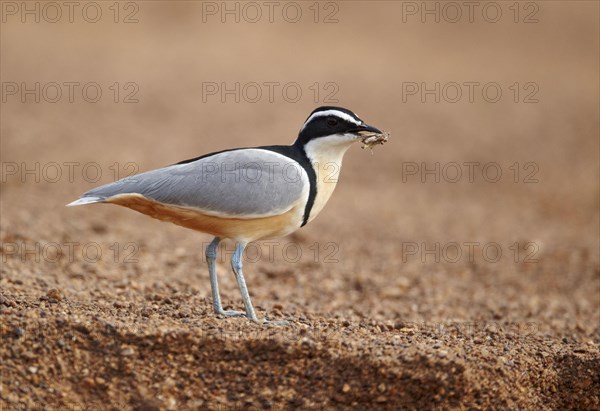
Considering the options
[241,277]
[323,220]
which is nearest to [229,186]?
[241,277]

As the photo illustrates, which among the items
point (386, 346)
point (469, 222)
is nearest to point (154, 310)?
point (386, 346)

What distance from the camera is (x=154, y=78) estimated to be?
2338cm

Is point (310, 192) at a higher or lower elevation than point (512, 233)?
higher

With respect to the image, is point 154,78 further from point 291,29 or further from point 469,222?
point 469,222

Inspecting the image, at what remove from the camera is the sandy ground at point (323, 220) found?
5.89 metres

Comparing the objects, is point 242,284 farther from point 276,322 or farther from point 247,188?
point 247,188

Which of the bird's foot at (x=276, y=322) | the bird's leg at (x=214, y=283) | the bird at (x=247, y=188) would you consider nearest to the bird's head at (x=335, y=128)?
the bird at (x=247, y=188)

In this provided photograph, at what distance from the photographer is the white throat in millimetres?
7035

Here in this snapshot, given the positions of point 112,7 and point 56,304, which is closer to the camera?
point 56,304

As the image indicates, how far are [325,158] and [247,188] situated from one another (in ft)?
2.63

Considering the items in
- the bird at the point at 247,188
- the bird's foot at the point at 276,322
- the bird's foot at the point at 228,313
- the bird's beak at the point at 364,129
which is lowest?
the bird's foot at the point at 228,313

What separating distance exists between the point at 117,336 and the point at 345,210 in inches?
396

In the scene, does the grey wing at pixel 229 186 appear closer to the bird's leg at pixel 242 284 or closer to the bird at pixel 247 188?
the bird at pixel 247 188

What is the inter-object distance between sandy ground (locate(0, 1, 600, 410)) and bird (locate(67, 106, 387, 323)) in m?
0.82
